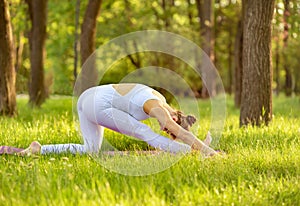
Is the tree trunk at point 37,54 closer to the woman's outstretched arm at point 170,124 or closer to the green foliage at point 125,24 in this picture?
the green foliage at point 125,24

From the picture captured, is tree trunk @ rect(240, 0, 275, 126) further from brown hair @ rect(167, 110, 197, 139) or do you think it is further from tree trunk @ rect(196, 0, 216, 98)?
tree trunk @ rect(196, 0, 216, 98)

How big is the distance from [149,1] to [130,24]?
2673 millimetres

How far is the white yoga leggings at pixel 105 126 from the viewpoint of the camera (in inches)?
245

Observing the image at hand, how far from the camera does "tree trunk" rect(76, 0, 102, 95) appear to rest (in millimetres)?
14766

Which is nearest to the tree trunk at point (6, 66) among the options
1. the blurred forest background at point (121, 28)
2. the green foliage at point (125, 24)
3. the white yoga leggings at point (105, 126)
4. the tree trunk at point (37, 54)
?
the blurred forest background at point (121, 28)

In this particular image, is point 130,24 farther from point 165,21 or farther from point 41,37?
point 41,37

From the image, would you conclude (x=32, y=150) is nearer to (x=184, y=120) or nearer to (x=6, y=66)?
(x=184, y=120)

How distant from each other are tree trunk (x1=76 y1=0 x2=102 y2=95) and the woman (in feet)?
24.7

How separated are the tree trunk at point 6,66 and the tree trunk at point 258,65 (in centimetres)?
492

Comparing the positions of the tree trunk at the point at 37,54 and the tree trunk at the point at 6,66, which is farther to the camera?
the tree trunk at the point at 37,54

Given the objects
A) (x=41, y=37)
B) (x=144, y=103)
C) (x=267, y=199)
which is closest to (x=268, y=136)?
(x=144, y=103)

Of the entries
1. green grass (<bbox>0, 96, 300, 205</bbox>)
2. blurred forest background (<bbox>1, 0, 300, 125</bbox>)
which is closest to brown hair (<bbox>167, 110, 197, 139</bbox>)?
green grass (<bbox>0, 96, 300, 205</bbox>)

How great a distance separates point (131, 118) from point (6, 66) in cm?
579

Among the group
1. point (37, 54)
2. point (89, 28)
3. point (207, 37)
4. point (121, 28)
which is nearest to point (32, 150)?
point (89, 28)
